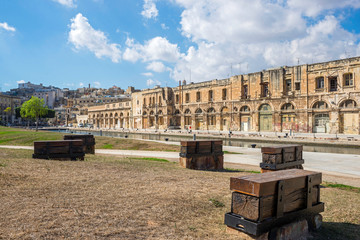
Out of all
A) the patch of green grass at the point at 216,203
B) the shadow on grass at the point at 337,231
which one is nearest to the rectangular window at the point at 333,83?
the shadow on grass at the point at 337,231

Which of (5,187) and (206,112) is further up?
(206,112)

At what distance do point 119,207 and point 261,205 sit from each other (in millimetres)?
2480

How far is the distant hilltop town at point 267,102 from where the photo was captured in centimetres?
3372

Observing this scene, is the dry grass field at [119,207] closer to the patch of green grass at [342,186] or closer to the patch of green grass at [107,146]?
the patch of green grass at [342,186]

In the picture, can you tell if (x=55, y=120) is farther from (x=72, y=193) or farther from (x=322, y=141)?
(x=72, y=193)

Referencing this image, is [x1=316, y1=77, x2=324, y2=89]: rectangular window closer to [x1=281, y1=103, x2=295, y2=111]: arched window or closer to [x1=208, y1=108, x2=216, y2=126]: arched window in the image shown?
[x1=281, y1=103, x2=295, y2=111]: arched window

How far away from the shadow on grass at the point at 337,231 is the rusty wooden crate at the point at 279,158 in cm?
330

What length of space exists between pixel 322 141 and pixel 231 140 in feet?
32.0

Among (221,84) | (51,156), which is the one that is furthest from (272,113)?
(51,156)

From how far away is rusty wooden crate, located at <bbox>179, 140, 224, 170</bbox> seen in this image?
10578 millimetres

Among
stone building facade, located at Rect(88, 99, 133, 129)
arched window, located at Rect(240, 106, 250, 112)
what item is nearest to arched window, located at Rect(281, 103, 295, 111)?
arched window, located at Rect(240, 106, 250, 112)

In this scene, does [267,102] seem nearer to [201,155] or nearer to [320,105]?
[320,105]

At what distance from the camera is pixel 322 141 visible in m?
25.2

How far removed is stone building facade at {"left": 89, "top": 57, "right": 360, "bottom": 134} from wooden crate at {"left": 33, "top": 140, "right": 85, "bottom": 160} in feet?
105
